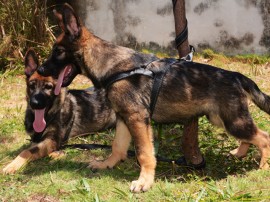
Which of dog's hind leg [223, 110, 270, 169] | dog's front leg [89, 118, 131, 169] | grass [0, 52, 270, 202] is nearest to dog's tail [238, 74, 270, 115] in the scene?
dog's hind leg [223, 110, 270, 169]

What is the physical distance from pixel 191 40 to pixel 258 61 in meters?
1.44

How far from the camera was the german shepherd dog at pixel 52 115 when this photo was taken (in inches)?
223

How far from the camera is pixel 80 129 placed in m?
6.53

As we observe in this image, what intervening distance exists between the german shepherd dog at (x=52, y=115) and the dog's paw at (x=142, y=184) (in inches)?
58.8

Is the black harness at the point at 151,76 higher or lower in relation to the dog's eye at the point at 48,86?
higher

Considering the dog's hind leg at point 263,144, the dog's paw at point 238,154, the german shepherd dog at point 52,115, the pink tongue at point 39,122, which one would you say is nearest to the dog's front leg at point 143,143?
the dog's hind leg at point 263,144

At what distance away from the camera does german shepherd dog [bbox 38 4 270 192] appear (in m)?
4.72

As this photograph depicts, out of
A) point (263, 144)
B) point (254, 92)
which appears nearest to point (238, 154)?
point (263, 144)

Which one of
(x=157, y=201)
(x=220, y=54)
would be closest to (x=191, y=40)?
(x=220, y=54)

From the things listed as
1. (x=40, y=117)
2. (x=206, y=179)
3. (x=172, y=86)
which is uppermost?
(x=172, y=86)

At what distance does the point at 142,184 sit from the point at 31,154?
65.0 inches

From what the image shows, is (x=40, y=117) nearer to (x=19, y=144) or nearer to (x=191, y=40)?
(x=19, y=144)

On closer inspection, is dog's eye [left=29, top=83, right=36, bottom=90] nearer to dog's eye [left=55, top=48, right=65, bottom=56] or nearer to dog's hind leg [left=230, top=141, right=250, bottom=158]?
dog's eye [left=55, top=48, right=65, bottom=56]

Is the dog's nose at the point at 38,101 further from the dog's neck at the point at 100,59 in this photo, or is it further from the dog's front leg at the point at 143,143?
the dog's front leg at the point at 143,143
